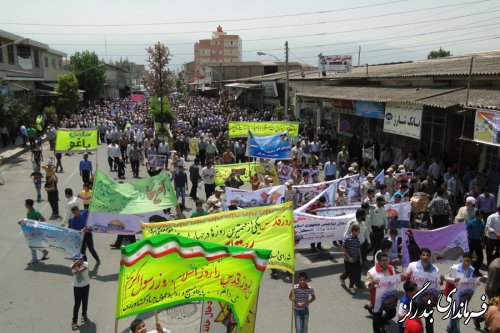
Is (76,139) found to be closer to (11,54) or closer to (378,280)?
(378,280)

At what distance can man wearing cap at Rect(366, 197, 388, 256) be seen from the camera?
10.1m

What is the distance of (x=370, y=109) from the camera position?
19672mm

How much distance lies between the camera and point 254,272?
554cm

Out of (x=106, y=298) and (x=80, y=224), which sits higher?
(x=80, y=224)

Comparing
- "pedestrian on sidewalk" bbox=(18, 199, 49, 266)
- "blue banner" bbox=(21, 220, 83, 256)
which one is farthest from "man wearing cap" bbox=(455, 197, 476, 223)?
"pedestrian on sidewalk" bbox=(18, 199, 49, 266)

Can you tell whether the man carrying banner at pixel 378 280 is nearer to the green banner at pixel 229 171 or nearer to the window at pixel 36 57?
the green banner at pixel 229 171

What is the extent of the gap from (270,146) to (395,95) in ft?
19.3

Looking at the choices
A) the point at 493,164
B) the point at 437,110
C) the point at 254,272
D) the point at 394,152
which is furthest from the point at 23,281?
the point at 394,152

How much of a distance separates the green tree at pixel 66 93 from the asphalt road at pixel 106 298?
31.4 metres

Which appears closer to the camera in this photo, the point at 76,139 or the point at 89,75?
the point at 76,139

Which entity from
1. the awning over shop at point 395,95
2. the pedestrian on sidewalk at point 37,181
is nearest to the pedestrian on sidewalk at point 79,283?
the pedestrian on sidewalk at point 37,181

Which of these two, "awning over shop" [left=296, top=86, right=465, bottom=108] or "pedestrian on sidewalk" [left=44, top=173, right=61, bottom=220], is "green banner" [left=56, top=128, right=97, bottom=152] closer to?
"pedestrian on sidewalk" [left=44, top=173, right=61, bottom=220]

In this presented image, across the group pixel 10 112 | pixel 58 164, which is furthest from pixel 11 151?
pixel 58 164

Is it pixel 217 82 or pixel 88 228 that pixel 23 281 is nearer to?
pixel 88 228
